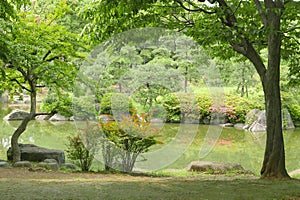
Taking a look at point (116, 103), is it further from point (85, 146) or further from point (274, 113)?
point (274, 113)

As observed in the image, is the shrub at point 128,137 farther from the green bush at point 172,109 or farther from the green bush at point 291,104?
the green bush at point 291,104

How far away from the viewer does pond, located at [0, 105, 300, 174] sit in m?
9.91

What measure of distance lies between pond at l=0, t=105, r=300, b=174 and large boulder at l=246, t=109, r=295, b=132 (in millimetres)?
760

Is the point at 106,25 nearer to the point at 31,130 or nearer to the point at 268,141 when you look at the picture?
the point at 268,141

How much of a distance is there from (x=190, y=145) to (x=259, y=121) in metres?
6.51

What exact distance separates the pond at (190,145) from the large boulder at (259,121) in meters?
0.76

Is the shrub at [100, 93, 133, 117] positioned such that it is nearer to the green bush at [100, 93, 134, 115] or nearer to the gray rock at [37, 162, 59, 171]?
the green bush at [100, 93, 134, 115]

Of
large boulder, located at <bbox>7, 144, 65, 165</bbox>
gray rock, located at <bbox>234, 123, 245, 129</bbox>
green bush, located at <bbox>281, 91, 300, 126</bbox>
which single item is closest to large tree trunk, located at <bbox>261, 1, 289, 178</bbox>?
large boulder, located at <bbox>7, 144, 65, 165</bbox>

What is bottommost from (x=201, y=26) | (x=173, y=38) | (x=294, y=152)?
(x=294, y=152)

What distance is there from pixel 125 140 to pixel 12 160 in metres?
2.33

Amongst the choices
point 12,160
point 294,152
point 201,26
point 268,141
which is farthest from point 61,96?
point 294,152

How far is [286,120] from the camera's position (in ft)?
62.9

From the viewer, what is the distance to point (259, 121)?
18.4m

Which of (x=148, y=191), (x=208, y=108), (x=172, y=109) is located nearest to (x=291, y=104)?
(x=208, y=108)
